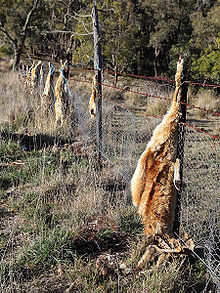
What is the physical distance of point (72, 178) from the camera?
3.94 meters

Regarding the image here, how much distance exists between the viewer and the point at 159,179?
2.32 meters

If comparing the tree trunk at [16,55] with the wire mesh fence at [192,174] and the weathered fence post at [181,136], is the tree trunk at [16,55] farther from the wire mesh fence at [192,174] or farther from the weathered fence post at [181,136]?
the weathered fence post at [181,136]

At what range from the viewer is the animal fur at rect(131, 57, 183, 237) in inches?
88.3

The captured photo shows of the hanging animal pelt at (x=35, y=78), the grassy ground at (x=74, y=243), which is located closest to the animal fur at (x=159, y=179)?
the grassy ground at (x=74, y=243)

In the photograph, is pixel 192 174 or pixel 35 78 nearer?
pixel 192 174

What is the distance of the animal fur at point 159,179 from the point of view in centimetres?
224

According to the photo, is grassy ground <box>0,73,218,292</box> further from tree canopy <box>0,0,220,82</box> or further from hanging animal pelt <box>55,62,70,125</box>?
tree canopy <box>0,0,220,82</box>

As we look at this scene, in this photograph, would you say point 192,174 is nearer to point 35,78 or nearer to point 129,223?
point 129,223

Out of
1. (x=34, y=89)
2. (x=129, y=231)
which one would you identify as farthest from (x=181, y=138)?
(x=34, y=89)

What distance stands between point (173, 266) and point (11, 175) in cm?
279

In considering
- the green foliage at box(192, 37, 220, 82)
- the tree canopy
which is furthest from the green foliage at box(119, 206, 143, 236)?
the green foliage at box(192, 37, 220, 82)

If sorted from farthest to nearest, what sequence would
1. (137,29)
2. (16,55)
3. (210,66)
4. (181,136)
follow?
(137,29) → (16,55) → (210,66) → (181,136)

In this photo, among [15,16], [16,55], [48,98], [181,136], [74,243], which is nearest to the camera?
[181,136]

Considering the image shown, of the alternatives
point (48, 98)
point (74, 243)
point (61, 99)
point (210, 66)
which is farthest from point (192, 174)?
point (210, 66)
